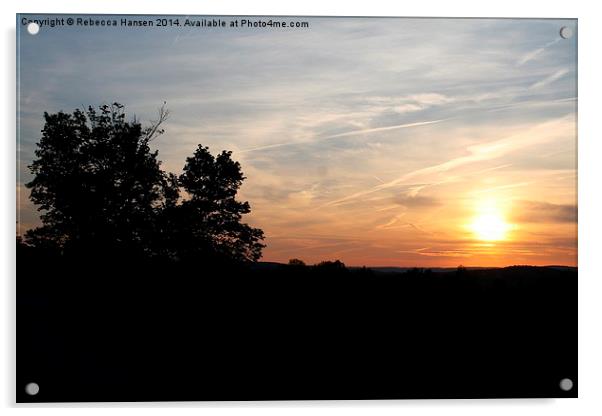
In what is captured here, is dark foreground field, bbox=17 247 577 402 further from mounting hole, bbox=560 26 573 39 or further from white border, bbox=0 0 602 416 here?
mounting hole, bbox=560 26 573 39

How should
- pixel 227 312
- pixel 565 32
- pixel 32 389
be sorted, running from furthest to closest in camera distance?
1. pixel 565 32
2. pixel 227 312
3. pixel 32 389

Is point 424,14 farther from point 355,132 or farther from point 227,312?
point 227,312

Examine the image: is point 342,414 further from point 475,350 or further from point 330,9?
point 330,9

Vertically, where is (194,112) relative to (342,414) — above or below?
above

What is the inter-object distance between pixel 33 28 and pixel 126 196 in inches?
74.9

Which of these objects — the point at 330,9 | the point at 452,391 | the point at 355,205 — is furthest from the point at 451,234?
the point at 330,9

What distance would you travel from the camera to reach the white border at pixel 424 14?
726cm

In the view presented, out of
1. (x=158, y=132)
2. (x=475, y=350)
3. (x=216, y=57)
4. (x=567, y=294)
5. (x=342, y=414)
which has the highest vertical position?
(x=216, y=57)

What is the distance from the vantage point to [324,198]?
7.48m

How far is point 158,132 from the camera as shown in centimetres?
746

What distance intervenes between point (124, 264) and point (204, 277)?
0.84 m

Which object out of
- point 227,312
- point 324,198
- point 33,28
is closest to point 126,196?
point 227,312

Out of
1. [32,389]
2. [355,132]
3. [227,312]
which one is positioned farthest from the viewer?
[355,132]

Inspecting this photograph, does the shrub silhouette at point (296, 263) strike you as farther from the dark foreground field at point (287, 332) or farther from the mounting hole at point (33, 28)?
the mounting hole at point (33, 28)
